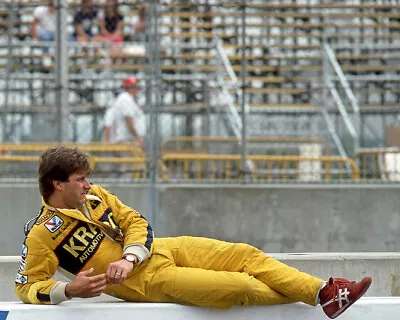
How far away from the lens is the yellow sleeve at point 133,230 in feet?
15.5

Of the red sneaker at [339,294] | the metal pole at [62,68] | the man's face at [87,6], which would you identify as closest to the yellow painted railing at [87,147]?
the metal pole at [62,68]

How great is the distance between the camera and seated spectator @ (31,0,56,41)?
40.8 feet

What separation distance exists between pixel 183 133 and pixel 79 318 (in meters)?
6.52

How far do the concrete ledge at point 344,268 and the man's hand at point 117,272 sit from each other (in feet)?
4.46

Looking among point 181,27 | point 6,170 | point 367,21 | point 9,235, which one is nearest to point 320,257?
point 9,235

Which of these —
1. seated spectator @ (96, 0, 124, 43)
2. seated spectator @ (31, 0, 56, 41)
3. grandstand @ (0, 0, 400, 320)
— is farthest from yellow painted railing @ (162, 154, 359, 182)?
seated spectator @ (31, 0, 56, 41)

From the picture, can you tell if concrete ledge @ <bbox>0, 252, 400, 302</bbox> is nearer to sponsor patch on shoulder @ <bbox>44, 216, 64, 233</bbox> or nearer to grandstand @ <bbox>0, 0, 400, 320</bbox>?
sponsor patch on shoulder @ <bbox>44, 216, 64, 233</bbox>

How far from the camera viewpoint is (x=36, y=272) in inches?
184

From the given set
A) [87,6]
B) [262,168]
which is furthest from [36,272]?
[87,6]

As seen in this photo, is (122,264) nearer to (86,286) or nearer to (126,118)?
(86,286)

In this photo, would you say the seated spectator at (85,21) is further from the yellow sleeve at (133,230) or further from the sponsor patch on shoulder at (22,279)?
the sponsor patch on shoulder at (22,279)

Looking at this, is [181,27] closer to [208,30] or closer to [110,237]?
[208,30]

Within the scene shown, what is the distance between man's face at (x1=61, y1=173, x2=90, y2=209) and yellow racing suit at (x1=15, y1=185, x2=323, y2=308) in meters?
0.06

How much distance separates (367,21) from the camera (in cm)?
1573
